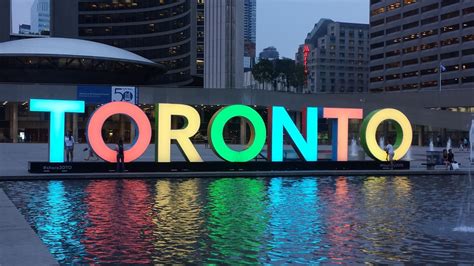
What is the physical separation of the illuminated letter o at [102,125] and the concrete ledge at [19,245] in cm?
1470

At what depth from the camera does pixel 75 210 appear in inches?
603

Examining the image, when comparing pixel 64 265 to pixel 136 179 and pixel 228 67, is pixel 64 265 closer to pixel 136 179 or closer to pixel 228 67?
pixel 136 179

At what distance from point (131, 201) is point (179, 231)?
5561 millimetres

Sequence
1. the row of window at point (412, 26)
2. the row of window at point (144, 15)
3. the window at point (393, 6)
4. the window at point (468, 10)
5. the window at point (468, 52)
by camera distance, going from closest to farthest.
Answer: the window at point (468, 52) < the window at point (468, 10) < the row of window at point (412, 26) < the row of window at point (144, 15) < the window at point (393, 6)

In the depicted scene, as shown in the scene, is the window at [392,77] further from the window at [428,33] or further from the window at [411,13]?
the window at [411,13]

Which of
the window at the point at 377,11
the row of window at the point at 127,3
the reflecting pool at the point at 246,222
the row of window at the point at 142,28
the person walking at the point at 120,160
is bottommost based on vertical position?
the reflecting pool at the point at 246,222

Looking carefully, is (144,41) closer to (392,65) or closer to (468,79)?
(392,65)

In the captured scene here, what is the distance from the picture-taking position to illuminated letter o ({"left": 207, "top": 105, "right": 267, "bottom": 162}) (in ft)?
97.5

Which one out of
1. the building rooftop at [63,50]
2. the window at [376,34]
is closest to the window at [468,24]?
the window at [376,34]

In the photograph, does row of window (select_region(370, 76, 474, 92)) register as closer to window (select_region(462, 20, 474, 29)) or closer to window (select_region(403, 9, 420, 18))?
window (select_region(462, 20, 474, 29))

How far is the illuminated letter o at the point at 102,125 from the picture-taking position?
2805 centimetres

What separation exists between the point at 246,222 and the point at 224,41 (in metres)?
83.3

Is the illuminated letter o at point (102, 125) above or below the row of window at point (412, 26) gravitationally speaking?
below

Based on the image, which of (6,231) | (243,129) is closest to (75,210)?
(6,231)
